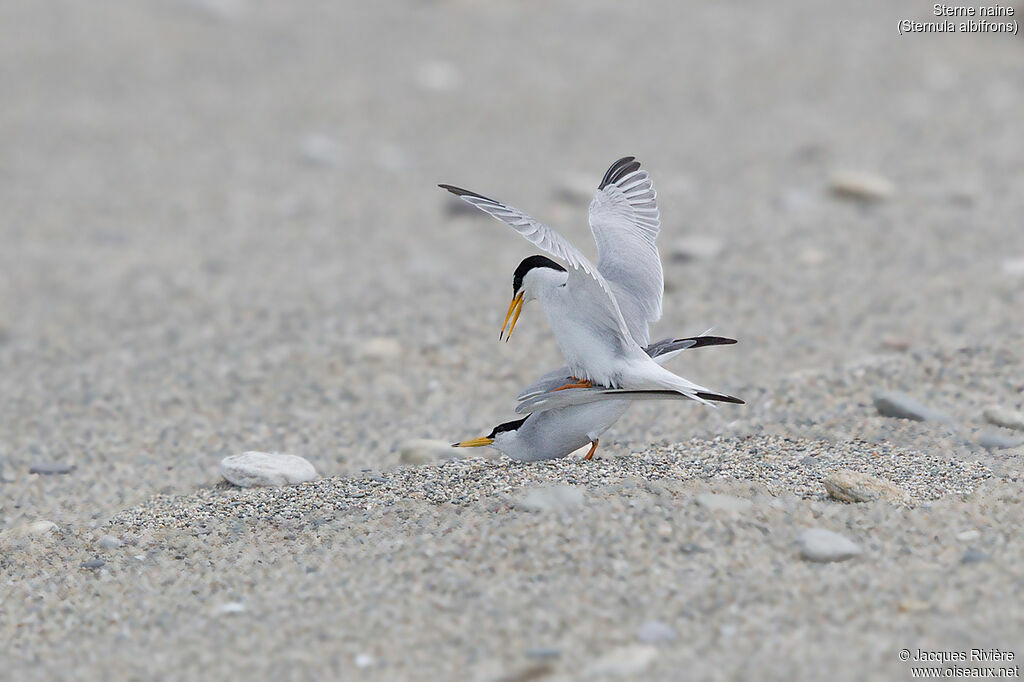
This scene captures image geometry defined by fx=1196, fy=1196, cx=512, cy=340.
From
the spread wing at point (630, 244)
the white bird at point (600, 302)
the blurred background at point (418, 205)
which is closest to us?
the white bird at point (600, 302)

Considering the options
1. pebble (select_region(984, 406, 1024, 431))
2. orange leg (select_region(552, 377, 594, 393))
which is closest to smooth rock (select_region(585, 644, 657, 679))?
orange leg (select_region(552, 377, 594, 393))

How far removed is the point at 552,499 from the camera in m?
2.96

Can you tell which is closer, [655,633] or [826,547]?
[655,633]

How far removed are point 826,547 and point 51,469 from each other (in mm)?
2697

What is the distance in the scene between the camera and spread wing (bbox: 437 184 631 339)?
9.04 feet

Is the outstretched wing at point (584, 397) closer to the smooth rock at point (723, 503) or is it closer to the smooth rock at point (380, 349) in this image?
the smooth rock at point (723, 503)

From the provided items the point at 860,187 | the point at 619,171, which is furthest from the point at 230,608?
the point at 860,187

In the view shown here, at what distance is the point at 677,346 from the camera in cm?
329

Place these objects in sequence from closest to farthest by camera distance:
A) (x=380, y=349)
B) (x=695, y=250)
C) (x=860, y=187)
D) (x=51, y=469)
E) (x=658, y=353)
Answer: (x=658, y=353)
(x=51, y=469)
(x=380, y=349)
(x=695, y=250)
(x=860, y=187)

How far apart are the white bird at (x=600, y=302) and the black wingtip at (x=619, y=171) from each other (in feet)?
0.72

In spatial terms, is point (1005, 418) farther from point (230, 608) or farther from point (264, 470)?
point (230, 608)

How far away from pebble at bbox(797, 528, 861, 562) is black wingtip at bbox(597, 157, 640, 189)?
4.49 feet

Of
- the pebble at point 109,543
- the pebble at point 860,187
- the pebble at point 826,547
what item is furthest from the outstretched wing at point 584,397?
the pebble at point 860,187

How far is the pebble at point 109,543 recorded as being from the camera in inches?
125
